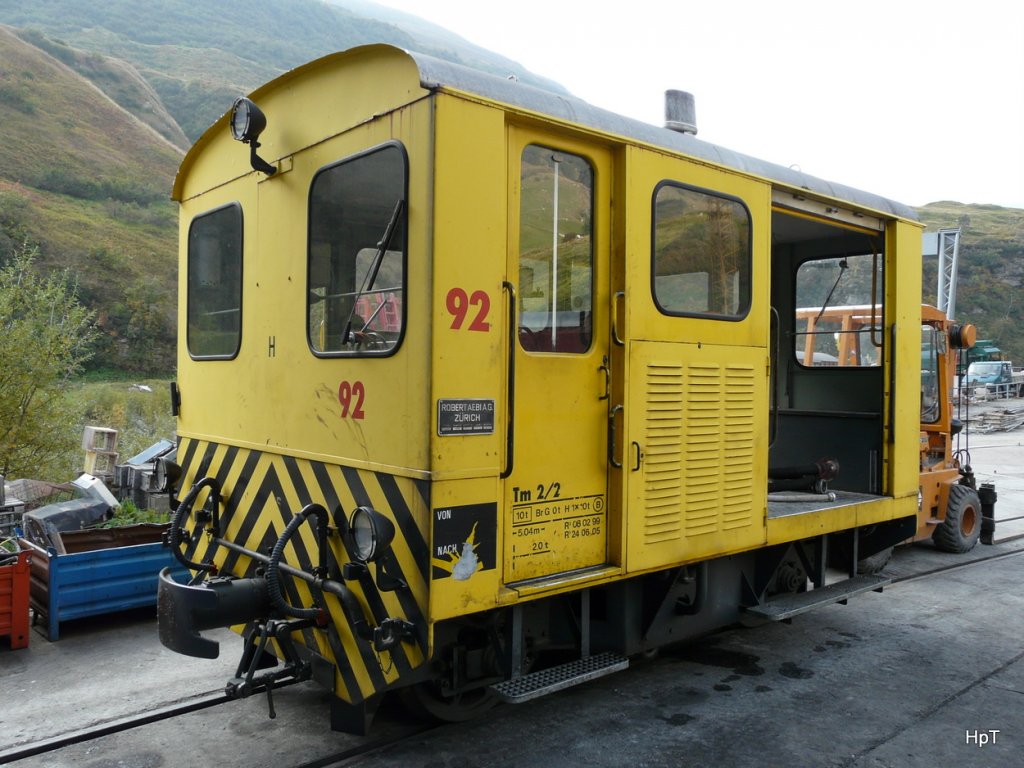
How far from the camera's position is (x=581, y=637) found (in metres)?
4.10

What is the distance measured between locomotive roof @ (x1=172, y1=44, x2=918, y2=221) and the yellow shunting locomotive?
0.7 inches

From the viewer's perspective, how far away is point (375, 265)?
137 inches

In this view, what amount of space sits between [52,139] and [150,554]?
50689 millimetres

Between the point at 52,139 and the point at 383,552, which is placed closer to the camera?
the point at 383,552

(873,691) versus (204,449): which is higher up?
(204,449)

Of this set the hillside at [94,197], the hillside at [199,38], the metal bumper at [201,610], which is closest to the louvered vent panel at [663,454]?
the metal bumper at [201,610]

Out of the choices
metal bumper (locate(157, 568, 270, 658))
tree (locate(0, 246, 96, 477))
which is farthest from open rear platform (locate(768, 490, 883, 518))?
tree (locate(0, 246, 96, 477))

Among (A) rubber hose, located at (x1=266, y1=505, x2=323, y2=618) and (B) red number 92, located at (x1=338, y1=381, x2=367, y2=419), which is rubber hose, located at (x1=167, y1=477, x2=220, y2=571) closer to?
(A) rubber hose, located at (x1=266, y1=505, x2=323, y2=618)

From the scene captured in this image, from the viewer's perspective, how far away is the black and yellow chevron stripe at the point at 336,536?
3.22 meters

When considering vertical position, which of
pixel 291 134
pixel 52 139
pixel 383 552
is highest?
pixel 52 139

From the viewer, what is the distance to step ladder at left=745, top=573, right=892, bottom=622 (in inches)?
195

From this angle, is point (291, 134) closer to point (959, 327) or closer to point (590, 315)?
point (590, 315)

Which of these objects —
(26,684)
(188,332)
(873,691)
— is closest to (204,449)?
(188,332)

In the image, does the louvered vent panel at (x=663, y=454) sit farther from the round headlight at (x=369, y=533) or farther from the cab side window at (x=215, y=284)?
the cab side window at (x=215, y=284)
